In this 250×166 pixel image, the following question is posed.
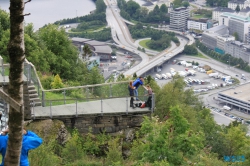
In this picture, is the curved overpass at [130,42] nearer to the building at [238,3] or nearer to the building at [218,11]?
the building at [218,11]

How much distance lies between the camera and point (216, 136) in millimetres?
10719

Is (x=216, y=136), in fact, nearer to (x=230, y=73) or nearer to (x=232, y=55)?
(x=230, y=73)

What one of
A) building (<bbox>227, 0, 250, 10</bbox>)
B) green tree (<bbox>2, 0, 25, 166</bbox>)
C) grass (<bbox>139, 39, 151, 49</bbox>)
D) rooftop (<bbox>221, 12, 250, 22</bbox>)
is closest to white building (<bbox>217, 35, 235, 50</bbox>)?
rooftop (<bbox>221, 12, 250, 22</bbox>)

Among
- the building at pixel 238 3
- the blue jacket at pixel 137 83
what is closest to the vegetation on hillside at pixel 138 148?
the blue jacket at pixel 137 83

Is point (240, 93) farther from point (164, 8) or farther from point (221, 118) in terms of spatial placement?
point (164, 8)

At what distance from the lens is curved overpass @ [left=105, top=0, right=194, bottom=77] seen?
38.9 m

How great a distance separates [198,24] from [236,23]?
4473 millimetres

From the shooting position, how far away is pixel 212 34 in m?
45.8

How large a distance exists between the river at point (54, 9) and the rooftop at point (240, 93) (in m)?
20.7

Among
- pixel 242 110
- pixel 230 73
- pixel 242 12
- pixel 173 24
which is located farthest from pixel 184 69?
pixel 242 12

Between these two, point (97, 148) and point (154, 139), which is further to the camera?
point (97, 148)

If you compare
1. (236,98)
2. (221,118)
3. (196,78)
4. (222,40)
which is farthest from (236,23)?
(221,118)

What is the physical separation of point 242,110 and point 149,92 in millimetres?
26489

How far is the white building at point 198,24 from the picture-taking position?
49.9m
